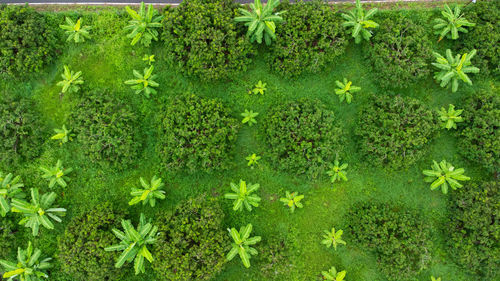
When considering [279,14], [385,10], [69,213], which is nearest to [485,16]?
[385,10]

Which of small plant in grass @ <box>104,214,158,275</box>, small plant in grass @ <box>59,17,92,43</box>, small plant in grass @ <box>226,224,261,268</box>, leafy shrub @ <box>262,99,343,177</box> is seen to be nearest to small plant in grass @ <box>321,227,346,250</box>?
leafy shrub @ <box>262,99,343,177</box>

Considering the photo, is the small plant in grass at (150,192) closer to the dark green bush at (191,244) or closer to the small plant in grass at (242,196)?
the dark green bush at (191,244)

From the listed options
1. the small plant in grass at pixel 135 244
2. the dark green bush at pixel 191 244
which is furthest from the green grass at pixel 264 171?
the small plant in grass at pixel 135 244

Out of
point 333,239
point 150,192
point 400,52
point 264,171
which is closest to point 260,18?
point 400,52

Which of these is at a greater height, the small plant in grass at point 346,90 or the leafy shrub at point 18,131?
the small plant in grass at point 346,90

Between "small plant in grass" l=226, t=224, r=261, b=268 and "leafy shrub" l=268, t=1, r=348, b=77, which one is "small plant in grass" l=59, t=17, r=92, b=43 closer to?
"leafy shrub" l=268, t=1, r=348, b=77

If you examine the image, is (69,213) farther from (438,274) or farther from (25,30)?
(438,274)
